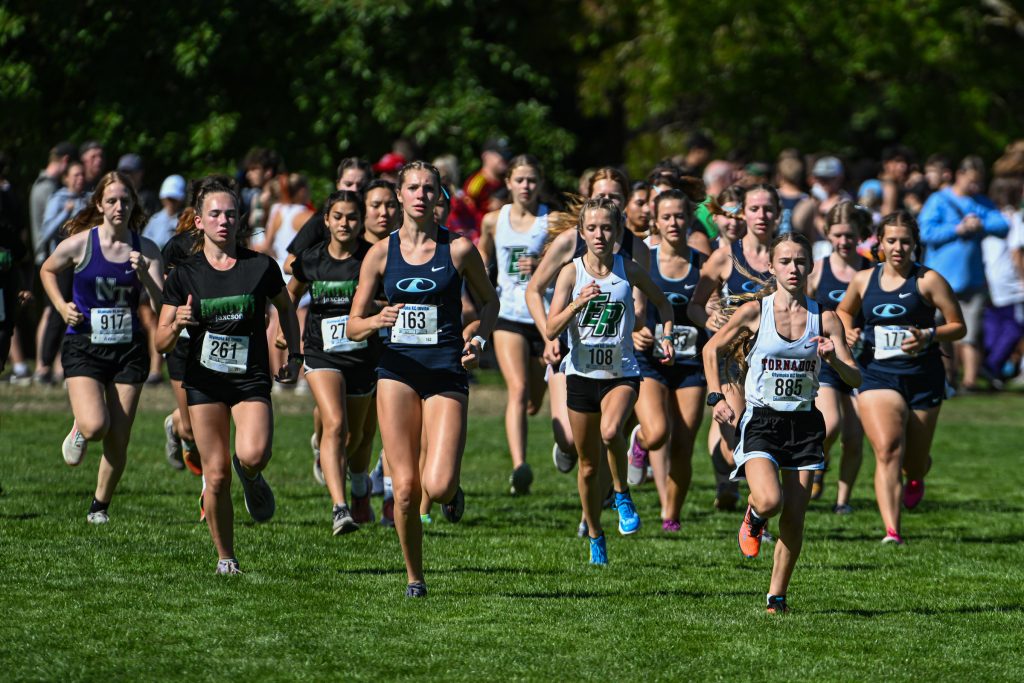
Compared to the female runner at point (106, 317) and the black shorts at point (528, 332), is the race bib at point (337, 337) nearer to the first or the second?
the female runner at point (106, 317)

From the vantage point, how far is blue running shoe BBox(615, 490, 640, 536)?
10016 mm

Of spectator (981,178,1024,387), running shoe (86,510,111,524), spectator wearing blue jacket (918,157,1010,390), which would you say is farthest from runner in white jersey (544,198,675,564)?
spectator (981,178,1024,387)

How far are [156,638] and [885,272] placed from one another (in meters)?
5.20

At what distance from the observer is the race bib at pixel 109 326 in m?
10.4

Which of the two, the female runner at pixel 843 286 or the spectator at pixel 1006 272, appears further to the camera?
the spectator at pixel 1006 272

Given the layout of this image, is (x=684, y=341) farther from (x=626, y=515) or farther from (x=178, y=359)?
(x=178, y=359)

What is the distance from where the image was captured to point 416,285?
863 cm

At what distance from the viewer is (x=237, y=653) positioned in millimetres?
7438

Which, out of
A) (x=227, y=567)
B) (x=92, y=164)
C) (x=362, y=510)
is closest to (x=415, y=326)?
(x=227, y=567)

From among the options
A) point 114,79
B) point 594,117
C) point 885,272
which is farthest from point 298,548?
point 594,117

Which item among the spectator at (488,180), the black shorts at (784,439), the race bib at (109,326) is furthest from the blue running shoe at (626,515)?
the spectator at (488,180)

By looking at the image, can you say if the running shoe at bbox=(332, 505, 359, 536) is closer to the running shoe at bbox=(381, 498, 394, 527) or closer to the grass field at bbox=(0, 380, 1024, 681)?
the grass field at bbox=(0, 380, 1024, 681)

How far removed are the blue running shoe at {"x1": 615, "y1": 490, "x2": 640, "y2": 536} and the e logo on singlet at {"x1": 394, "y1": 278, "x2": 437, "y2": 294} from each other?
2154mm

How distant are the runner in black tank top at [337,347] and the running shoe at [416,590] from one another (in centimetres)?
166
